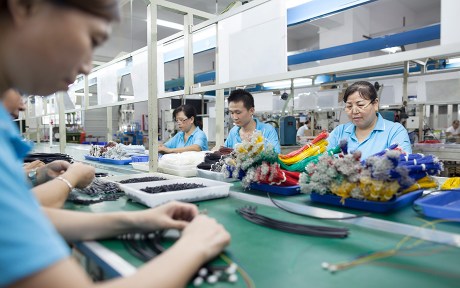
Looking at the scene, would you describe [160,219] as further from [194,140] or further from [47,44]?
[194,140]

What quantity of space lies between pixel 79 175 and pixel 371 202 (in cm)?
141

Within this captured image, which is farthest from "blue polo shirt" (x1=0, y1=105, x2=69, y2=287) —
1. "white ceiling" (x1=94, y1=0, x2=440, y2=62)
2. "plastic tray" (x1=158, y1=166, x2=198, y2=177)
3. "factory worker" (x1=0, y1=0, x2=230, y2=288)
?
"white ceiling" (x1=94, y1=0, x2=440, y2=62)

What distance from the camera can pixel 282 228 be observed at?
3.77ft

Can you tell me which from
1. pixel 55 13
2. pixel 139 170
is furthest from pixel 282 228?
pixel 139 170

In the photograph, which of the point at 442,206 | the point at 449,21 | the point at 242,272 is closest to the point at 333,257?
the point at 242,272

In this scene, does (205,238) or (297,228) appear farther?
(297,228)

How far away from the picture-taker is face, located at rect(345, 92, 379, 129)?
2.84 metres

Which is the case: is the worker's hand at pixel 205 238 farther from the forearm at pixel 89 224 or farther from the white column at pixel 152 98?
the white column at pixel 152 98

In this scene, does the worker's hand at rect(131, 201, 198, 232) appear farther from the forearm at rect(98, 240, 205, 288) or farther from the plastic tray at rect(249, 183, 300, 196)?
the plastic tray at rect(249, 183, 300, 196)

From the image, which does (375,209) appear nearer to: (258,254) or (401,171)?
(401,171)

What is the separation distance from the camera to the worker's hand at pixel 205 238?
0.80 meters

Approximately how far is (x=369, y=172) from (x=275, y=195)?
578 millimetres

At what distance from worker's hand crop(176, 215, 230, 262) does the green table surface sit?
0.26ft

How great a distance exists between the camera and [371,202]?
1338 millimetres
